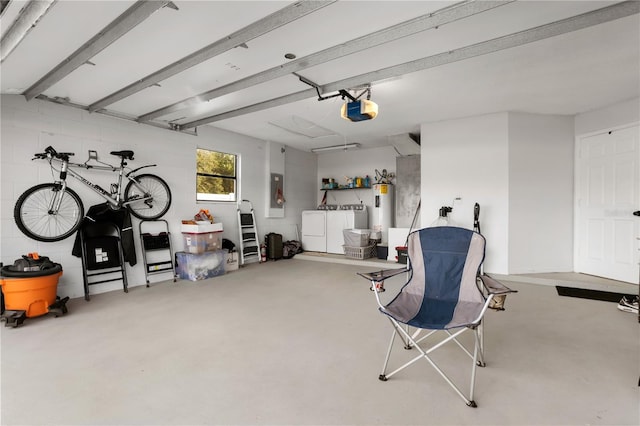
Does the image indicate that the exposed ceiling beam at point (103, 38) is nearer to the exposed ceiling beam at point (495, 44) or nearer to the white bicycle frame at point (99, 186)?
the white bicycle frame at point (99, 186)

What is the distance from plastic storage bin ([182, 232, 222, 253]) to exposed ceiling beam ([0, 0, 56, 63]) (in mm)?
3245

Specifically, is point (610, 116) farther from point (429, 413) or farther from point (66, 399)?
point (66, 399)

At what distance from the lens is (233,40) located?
264 cm

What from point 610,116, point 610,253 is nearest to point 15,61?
point 610,116

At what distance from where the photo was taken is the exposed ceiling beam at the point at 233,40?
2.18m

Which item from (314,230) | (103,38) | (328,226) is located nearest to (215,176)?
(314,230)

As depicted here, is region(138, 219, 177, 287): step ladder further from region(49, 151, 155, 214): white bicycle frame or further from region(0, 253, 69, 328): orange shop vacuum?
region(0, 253, 69, 328): orange shop vacuum

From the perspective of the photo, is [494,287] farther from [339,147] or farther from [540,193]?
[339,147]

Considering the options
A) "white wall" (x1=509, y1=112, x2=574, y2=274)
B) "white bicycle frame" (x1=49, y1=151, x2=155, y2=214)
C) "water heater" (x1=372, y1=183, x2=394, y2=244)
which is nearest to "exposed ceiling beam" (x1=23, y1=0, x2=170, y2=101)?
"white bicycle frame" (x1=49, y1=151, x2=155, y2=214)

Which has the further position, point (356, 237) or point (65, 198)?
point (356, 237)

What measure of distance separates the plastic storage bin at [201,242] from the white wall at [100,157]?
23 cm

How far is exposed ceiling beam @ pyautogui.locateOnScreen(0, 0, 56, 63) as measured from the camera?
82.9 inches

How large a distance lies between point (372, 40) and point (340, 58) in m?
0.62

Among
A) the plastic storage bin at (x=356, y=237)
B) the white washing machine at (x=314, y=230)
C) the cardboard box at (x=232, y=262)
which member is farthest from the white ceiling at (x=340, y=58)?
the white washing machine at (x=314, y=230)
